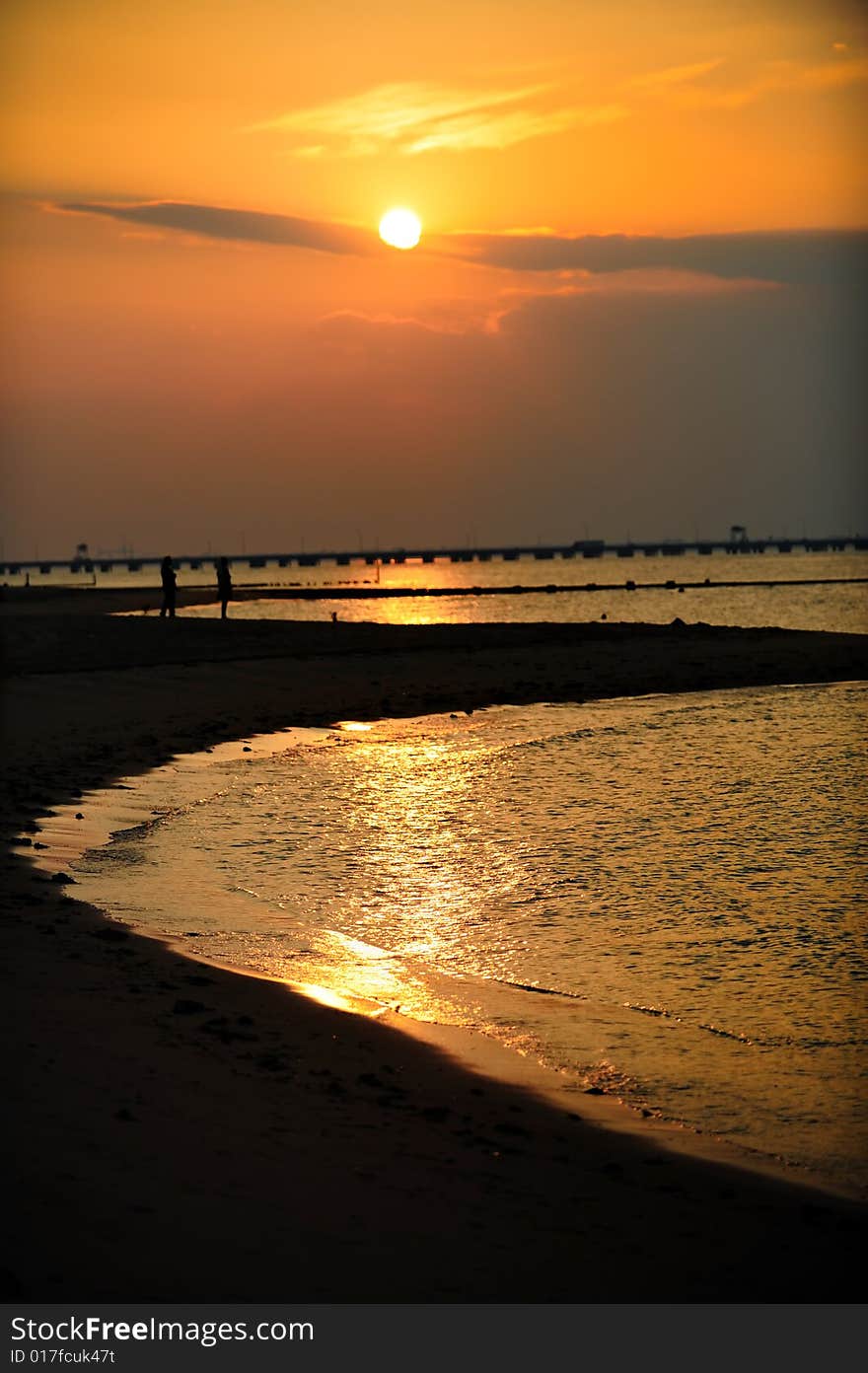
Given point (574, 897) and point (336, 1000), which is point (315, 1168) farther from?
point (574, 897)

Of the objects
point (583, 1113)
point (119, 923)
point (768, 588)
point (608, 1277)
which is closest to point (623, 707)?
point (119, 923)

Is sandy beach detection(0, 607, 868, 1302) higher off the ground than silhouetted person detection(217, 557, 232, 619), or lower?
lower

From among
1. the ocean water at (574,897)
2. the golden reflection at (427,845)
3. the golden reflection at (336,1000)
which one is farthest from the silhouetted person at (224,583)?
the golden reflection at (336,1000)

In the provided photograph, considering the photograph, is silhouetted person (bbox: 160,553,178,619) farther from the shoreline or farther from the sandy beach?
the sandy beach

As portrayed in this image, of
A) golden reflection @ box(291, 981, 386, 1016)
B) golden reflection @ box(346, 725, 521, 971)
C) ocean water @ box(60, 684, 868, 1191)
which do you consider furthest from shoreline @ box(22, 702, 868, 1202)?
golden reflection @ box(346, 725, 521, 971)

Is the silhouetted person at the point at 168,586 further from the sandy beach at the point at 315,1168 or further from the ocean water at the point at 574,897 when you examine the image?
the sandy beach at the point at 315,1168

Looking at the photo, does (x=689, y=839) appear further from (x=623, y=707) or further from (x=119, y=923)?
(x=623, y=707)

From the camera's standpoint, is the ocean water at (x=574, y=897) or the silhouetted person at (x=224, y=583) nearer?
the ocean water at (x=574, y=897)

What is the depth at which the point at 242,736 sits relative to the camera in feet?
82.7

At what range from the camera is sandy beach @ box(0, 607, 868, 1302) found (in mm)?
5410

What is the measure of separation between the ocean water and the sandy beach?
740 millimetres

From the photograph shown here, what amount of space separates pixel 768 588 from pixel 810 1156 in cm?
12305

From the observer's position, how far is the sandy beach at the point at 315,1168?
5.41 m

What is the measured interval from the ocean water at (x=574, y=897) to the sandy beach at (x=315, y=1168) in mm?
740
